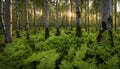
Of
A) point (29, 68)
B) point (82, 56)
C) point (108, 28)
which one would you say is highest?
point (108, 28)

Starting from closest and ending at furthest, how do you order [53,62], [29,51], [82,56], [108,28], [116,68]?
[116,68] < [53,62] < [82,56] < [29,51] < [108,28]

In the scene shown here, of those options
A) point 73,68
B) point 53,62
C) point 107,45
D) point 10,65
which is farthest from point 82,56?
point 10,65

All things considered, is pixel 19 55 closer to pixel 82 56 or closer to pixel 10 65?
Answer: pixel 10 65

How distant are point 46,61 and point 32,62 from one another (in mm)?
981

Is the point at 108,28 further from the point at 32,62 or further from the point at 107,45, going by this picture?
the point at 32,62

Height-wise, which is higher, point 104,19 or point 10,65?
point 104,19

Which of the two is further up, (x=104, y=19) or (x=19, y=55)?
(x=104, y=19)

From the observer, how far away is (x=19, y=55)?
7840mm

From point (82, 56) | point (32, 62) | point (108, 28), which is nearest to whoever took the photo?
point (82, 56)

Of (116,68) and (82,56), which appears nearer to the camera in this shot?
(116,68)

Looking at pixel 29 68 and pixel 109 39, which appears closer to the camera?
pixel 29 68

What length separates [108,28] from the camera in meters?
9.29

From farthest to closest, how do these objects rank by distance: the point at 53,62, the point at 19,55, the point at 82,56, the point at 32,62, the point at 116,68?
the point at 19,55 → the point at 32,62 → the point at 82,56 → the point at 53,62 → the point at 116,68

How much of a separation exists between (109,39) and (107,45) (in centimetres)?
55
